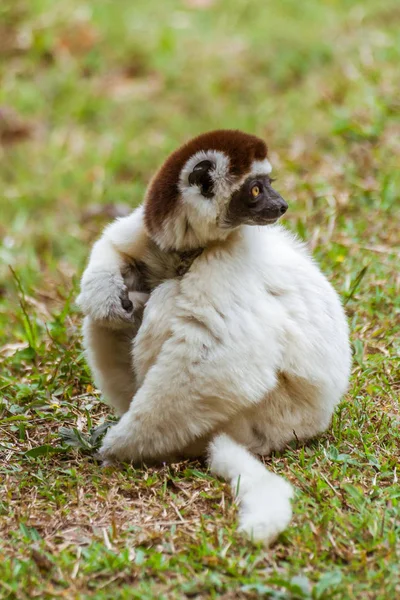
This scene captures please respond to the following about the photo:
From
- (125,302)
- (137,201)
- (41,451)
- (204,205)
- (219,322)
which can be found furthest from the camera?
(137,201)

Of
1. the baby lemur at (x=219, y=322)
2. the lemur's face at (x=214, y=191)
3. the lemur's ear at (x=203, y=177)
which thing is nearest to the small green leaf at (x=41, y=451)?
the baby lemur at (x=219, y=322)

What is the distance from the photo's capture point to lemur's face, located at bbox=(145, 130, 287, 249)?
11.5 feet

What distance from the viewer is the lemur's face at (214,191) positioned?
138 inches

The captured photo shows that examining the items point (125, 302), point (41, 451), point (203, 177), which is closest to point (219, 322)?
point (125, 302)

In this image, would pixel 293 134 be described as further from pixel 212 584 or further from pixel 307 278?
pixel 212 584

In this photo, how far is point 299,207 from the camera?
20.3 feet

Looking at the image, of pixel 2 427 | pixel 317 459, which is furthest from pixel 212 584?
pixel 2 427

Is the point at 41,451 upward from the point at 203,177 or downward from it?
downward

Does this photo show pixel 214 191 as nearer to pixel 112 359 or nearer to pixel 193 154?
pixel 193 154

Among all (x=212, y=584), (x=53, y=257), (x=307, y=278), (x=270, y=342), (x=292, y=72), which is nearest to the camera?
(x=212, y=584)

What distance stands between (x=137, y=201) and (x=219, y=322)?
12.9 ft

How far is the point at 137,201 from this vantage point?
7.19m

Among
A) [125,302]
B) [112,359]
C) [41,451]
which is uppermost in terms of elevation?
[125,302]

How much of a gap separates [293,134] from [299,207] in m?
1.73
